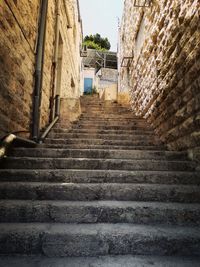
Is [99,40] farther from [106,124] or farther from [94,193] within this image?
[94,193]

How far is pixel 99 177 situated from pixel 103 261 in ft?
3.33

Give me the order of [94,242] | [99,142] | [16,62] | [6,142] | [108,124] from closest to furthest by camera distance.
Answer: [94,242] < [6,142] < [16,62] < [99,142] < [108,124]

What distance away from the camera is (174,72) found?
10.8ft

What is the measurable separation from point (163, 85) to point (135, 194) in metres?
2.23

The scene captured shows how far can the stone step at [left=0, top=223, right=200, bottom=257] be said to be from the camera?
1585 millimetres

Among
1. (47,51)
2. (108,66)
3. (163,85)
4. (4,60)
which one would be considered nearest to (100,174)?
(4,60)

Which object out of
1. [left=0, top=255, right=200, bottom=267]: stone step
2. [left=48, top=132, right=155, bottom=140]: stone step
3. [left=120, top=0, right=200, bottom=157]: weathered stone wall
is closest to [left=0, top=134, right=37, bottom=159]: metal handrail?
[left=48, top=132, right=155, bottom=140]: stone step

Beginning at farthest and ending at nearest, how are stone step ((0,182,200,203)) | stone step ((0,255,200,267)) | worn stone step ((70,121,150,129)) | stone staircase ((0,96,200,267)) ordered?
worn stone step ((70,121,150,129))
stone step ((0,182,200,203))
stone staircase ((0,96,200,267))
stone step ((0,255,200,267))

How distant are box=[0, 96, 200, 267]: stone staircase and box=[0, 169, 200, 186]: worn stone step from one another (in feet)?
0.03

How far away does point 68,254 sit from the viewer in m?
1.58

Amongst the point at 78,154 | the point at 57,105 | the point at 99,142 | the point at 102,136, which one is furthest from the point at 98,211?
the point at 57,105

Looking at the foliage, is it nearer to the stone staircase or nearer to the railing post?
the railing post

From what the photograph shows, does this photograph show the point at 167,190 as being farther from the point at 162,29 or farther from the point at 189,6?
A: the point at 162,29

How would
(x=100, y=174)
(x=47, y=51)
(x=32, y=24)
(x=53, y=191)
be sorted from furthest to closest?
(x=47, y=51), (x=32, y=24), (x=100, y=174), (x=53, y=191)
